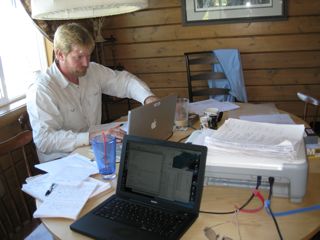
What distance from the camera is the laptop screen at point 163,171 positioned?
3.37 feet

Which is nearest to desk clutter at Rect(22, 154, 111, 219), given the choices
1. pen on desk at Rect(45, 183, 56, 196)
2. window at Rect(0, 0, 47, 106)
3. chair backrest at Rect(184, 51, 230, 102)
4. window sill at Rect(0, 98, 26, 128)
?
pen on desk at Rect(45, 183, 56, 196)

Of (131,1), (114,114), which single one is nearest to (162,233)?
(131,1)

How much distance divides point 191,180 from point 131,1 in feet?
2.15

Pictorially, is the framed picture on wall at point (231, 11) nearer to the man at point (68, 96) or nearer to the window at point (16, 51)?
the man at point (68, 96)

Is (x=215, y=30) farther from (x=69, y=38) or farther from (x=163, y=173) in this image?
(x=163, y=173)

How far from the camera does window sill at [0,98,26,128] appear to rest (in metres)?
2.05

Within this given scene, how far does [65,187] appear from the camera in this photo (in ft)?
3.99

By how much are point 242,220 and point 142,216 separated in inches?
12.1

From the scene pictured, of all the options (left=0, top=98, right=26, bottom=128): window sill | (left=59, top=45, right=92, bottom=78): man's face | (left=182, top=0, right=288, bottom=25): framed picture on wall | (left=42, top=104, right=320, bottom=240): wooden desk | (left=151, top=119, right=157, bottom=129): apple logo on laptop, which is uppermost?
(left=182, top=0, right=288, bottom=25): framed picture on wall

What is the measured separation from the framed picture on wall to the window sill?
1.64 m

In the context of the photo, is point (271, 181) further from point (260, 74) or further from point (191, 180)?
point (260, 74)

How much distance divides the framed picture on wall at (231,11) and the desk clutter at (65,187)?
201 cm

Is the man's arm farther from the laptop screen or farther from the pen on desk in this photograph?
the laptop screen

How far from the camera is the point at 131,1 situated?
1167mm
